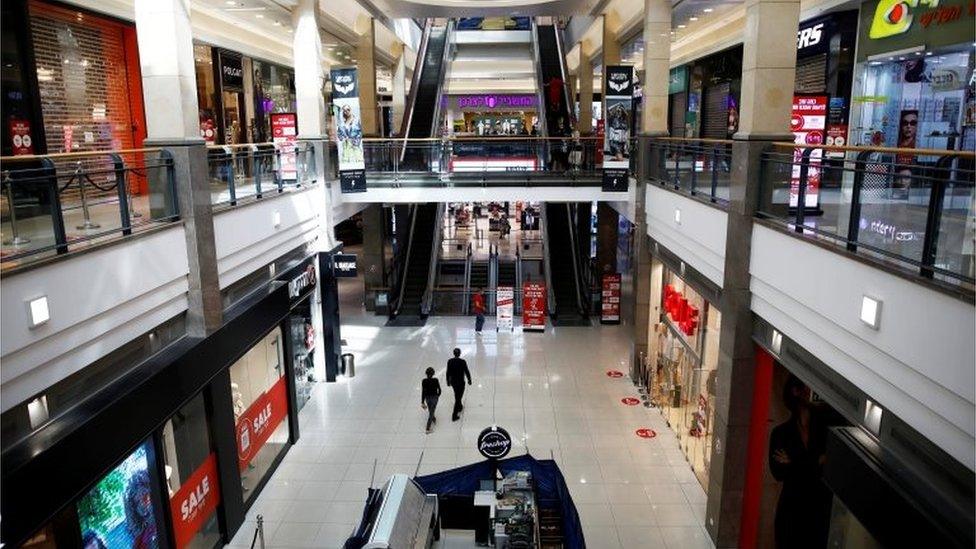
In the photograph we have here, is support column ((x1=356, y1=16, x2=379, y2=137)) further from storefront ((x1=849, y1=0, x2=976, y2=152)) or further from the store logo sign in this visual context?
the store logo sign

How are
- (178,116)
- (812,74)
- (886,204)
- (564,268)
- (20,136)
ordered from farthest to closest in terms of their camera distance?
(564,268) → (812,74) → (20,136) → (178,116) → (886,204)

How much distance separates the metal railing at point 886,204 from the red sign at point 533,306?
9.62 m

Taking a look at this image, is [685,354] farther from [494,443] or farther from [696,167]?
[494,443]

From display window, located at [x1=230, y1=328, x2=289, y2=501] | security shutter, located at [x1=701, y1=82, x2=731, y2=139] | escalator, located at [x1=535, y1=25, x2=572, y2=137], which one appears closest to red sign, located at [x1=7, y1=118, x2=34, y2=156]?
display window, located at [x1=230, y1=328, x2=289, y2=501]

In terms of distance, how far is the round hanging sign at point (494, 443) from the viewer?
7.70 metres

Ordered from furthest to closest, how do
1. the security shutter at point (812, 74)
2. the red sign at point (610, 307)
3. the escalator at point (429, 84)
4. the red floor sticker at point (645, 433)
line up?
the escalator at point (429, 84) → the red sign at point (610, 307) → the security shutter at point (812, 74) → the red floor sticker at point (645, 433)

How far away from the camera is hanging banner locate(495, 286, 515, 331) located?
16.5 m

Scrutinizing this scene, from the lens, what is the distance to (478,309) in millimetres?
17375

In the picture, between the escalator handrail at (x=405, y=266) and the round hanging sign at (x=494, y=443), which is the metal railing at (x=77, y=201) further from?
the escalator handrail at (x=405, y=266)

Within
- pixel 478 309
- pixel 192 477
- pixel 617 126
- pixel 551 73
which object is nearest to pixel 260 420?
pixel 192 477

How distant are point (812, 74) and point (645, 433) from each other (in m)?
7.77

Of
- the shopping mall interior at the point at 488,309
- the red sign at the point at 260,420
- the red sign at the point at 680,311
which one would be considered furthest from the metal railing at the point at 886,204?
the red sign at the point at 260,420

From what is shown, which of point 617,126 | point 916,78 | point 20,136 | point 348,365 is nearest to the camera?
point 20,136

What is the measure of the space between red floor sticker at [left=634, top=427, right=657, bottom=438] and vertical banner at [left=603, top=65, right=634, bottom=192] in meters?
5.20
